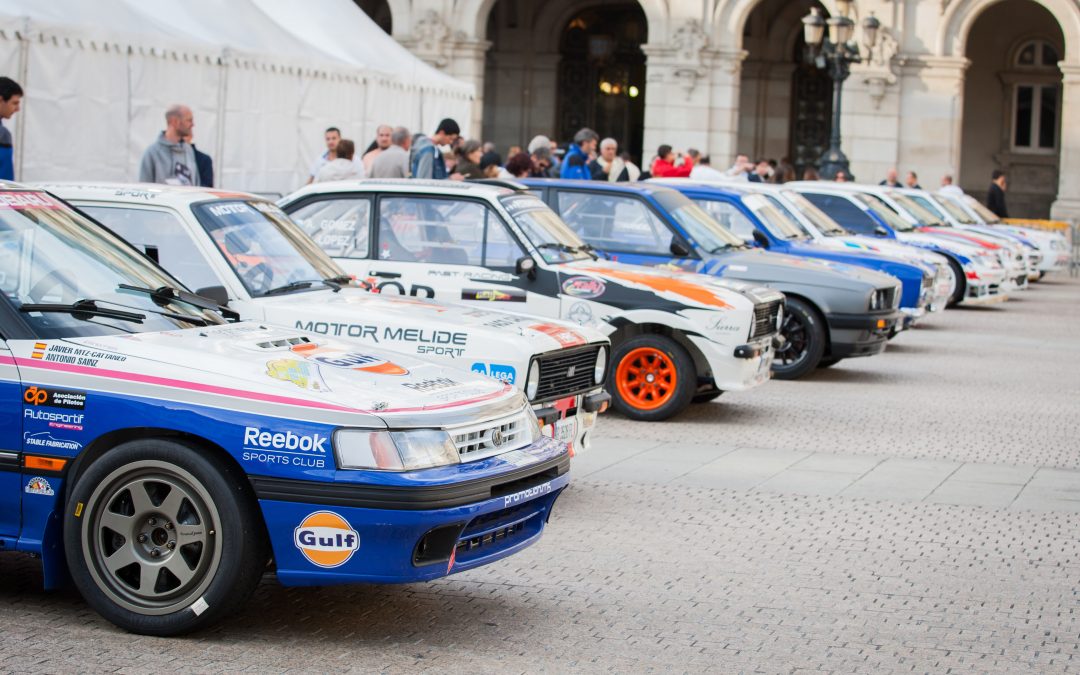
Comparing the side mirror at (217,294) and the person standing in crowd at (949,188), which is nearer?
the side mirror at (217,294)

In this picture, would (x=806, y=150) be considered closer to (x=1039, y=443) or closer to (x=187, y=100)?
(x=187, y=100)

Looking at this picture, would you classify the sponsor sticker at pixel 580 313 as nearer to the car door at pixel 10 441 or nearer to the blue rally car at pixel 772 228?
the blue rally car at pixel 772 228

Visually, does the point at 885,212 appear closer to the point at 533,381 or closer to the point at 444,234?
the point at 444,234

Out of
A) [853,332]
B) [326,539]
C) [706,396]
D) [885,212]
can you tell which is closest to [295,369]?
[326,539]

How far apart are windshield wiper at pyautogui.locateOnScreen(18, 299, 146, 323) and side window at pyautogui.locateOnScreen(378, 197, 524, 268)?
491cm

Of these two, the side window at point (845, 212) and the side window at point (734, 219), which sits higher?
the side window at point (845, 212)

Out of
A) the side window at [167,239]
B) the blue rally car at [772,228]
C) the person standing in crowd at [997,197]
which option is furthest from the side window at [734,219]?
the person standing in crowd at [997,197]

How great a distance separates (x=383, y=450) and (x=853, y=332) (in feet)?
30.2

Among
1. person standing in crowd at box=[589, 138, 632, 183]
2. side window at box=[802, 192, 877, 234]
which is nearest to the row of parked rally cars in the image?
person standing in crowd at box=[589, 138, 632, 183]

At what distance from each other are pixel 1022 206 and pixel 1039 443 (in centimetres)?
3110

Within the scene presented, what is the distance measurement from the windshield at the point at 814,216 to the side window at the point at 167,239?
9575 millimetres

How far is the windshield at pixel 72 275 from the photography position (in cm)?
597

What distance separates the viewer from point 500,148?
42.5 metres

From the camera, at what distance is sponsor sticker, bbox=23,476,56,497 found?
222 inches
